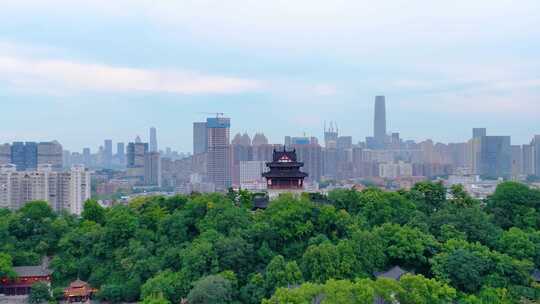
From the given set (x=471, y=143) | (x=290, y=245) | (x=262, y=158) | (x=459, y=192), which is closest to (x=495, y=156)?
(x=471, y=143)

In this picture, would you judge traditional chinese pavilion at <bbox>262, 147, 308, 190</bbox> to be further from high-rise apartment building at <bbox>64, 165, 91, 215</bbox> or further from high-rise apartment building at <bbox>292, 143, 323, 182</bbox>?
high-rise apartment building at <bbox>292, 143, 323, 182</bbox>

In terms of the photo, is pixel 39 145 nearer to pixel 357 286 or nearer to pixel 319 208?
pixel 319 208

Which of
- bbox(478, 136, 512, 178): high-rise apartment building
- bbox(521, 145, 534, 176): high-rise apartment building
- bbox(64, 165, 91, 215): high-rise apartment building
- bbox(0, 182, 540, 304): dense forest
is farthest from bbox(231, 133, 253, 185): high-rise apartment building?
bbox(0, 182, 540, 304): dense forest

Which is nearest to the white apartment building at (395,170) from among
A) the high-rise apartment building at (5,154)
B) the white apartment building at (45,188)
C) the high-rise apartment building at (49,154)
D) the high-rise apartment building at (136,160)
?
the high-rise apartment building at (136,160)

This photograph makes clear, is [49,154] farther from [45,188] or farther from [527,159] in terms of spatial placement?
[527,159]

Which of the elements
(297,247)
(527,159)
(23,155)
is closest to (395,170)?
(527,159)

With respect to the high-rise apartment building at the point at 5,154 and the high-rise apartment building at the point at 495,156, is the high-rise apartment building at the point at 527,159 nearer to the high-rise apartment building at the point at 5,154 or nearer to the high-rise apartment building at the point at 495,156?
the high-rise apartment building at the point at 495,156
